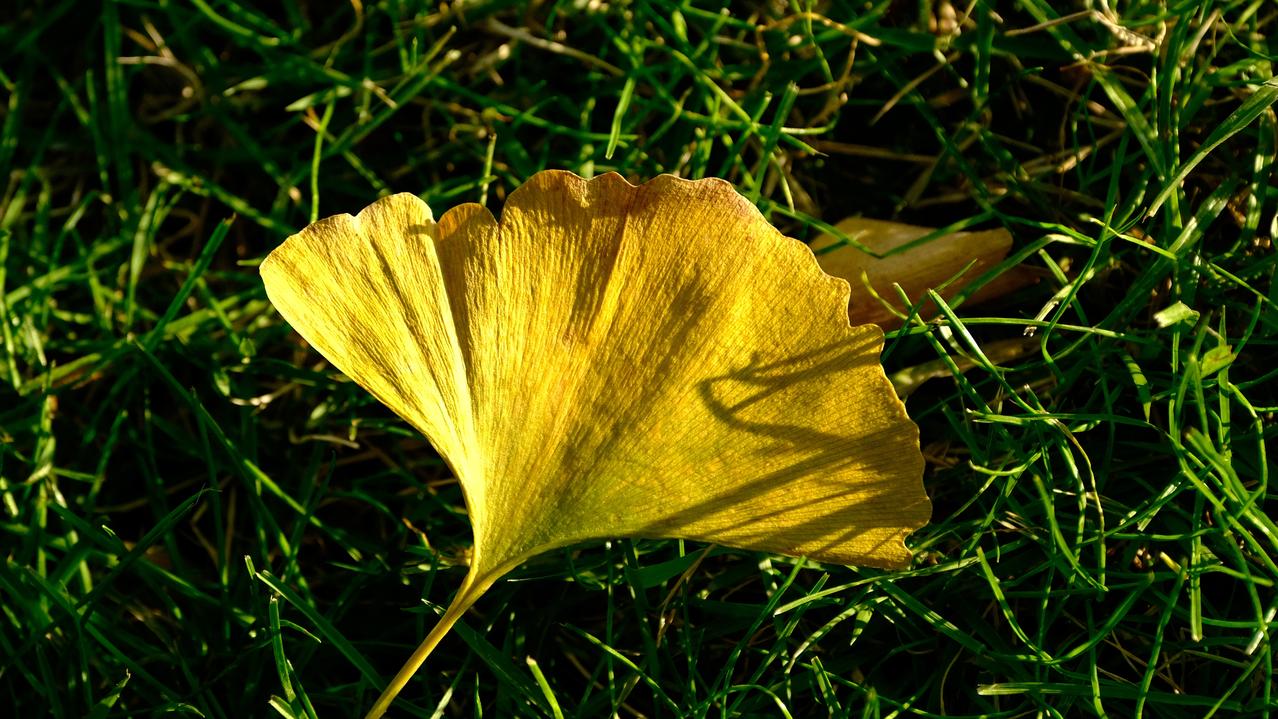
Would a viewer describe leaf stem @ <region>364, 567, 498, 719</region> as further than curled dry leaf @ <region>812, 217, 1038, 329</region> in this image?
No

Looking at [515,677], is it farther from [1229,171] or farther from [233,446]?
[1229,171]

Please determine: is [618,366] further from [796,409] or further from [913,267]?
[913,267]

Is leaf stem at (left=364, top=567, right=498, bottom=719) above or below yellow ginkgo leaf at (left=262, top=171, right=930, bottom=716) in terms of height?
below

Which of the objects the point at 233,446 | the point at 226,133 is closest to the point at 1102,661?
the point at 233,446

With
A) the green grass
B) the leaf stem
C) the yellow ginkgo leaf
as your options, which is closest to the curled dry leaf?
the green grass

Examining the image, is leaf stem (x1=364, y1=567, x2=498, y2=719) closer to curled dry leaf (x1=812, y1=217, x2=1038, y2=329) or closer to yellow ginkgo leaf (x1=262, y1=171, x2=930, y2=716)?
yellow ginkgo leaf (x1=262, y1=171, x2=930, y2=716)

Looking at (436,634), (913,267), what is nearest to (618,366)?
(436,634)
